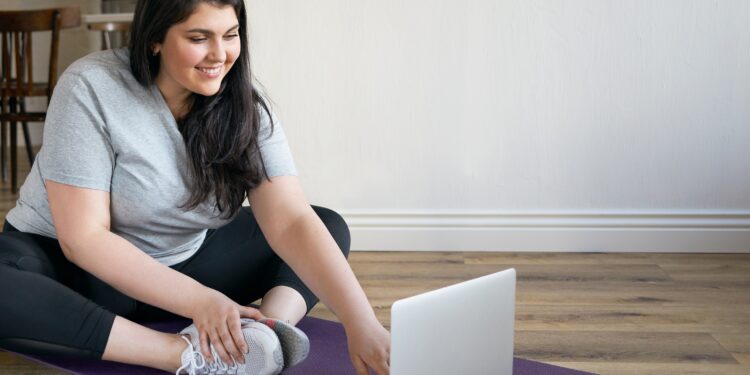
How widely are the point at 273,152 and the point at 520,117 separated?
3.78 feet

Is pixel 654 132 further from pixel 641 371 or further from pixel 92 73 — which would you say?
pixel 92 73

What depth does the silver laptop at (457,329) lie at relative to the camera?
118 centimetres

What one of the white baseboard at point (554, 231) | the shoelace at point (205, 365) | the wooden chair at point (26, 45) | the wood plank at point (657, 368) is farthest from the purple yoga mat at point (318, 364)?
the wooden chair at point (26, 45)

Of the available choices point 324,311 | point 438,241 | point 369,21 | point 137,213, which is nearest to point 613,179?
point 438,241

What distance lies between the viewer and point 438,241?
279cm

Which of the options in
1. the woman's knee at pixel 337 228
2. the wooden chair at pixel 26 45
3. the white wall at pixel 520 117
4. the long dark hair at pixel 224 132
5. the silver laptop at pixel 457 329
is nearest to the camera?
the silver laptop at pixel 457 329

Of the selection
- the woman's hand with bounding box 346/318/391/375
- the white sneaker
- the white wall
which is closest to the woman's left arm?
the woman's hand with bounding box 346/318/391/375

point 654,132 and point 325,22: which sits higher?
point 325,22

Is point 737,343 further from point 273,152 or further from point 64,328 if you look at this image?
point 64,328

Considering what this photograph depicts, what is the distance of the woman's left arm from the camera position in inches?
53.0

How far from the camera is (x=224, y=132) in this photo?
1.69m

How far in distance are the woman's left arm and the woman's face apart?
8.8 inches

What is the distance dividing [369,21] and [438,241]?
0.65m

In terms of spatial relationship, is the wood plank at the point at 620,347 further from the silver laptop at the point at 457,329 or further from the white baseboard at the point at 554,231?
the white baseboard at the point at 554,231
